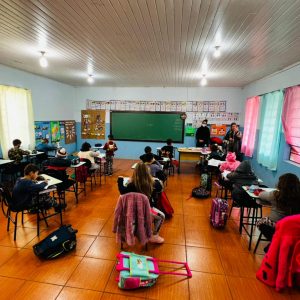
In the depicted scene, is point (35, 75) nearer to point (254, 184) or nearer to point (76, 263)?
point (76, 263)

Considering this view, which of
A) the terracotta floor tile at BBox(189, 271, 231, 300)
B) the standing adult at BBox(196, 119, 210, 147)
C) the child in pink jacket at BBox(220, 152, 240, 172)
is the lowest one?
the terracotta floor tile at BBox(189, 271, 231, 300)

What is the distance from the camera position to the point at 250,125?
6707 millimetres

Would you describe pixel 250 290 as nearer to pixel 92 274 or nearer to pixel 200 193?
pixel 92 274

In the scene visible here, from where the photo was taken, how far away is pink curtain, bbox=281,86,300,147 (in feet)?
14.3

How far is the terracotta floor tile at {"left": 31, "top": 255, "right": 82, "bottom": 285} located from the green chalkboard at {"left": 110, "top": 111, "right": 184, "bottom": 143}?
6406 millimetres

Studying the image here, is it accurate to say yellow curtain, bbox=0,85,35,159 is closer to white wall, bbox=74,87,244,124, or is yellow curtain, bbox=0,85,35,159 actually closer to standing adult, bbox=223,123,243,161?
white wall, bbox=74,87,244,124

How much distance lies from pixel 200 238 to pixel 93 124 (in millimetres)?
7022

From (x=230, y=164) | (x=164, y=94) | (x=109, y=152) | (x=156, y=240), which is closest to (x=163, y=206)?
(x=156, y=240)

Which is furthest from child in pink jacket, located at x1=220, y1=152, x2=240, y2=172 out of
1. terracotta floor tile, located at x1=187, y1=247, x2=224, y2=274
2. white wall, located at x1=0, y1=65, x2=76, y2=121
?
white wall, located at x1=0, y1=65, x2=76, y2=121

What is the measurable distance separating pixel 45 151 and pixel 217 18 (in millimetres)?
5750

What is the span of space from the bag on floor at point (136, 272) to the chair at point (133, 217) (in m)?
0.24

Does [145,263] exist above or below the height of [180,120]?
below

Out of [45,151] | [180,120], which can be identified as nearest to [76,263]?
[45,151]

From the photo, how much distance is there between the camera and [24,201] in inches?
119
